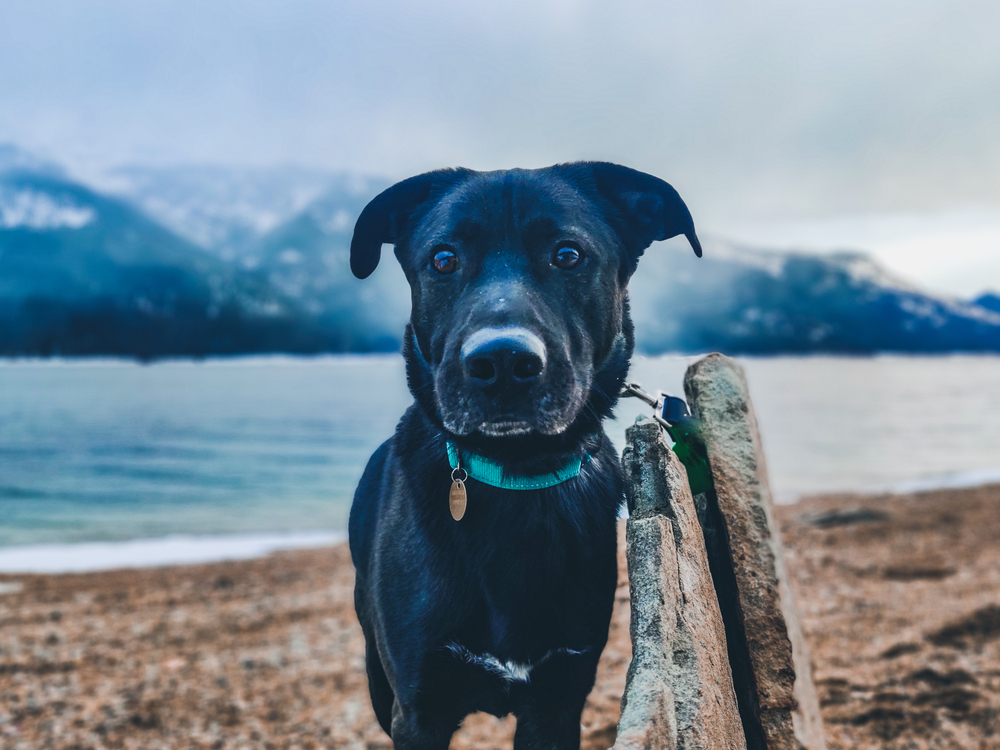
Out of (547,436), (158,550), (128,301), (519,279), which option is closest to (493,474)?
(547,436)

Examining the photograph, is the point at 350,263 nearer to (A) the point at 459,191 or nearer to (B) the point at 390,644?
(A) the point at 459,191

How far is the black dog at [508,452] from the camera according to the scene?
5.14 ft

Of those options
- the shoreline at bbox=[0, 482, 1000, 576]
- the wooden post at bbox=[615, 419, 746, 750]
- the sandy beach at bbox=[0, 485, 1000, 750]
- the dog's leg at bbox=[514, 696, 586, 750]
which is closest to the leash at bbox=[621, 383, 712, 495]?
the wooden post at bbox=[615, 419, 746, 750]

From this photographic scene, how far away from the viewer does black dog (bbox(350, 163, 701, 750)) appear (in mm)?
1565

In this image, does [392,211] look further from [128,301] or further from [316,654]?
[128,301]

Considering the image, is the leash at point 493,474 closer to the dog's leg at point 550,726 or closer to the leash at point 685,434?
the leash at point 685,434

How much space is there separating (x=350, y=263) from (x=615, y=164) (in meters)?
0.78

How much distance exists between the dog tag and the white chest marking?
374mm

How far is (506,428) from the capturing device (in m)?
1.47

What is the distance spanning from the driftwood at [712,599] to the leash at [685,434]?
3 cm

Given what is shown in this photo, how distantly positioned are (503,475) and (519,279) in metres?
0.49

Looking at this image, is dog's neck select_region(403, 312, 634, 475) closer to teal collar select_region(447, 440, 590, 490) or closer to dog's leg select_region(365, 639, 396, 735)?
teal collar select_region(447, 440, 590, 490)

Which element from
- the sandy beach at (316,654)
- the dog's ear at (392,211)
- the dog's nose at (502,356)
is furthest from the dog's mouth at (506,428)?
the sandy beach at (316,654)

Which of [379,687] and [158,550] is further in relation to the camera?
[158,550]
